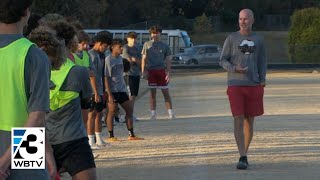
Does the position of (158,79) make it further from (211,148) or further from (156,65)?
(211,148)

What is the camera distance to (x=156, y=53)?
18938mm

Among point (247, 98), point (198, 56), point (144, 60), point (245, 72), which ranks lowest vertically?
point (198, 56)

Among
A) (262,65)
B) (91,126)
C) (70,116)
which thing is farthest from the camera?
(91,126)

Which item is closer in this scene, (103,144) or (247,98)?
(247,98)

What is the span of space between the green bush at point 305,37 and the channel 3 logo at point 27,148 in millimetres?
58063

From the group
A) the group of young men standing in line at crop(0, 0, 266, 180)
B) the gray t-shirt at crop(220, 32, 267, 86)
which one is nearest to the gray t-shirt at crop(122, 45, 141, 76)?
the group of young men standing in line at crop(0, 0, 266, 180)

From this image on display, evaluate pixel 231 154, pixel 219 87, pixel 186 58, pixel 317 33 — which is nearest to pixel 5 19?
pixel 231 154

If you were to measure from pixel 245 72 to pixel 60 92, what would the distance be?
4.53m

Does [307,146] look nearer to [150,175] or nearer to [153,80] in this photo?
[150,175]

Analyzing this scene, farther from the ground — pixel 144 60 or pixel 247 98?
pixel 247 98

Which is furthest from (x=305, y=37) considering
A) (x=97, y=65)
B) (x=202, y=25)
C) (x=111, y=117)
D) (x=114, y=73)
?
(x=97, y=65)

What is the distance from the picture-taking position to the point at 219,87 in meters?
32.8

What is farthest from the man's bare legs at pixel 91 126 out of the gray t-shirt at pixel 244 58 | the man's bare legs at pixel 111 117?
the gray t-shirt at pixel 244 58

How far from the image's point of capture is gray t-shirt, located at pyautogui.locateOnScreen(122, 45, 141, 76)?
58.5ft
